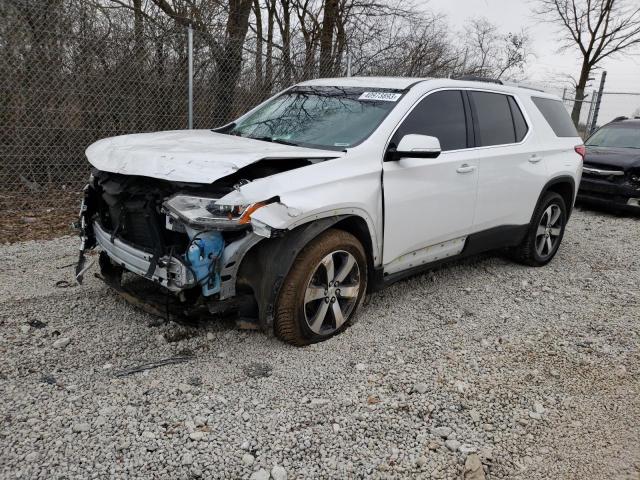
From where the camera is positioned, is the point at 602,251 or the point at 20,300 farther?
the point at 602,251

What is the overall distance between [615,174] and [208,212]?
765 centimetres

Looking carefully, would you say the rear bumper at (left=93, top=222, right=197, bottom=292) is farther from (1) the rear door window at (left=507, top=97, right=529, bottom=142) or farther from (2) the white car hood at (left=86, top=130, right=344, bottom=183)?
(1) the rear door window at (left=507, top=97, right=529, bottom=142)

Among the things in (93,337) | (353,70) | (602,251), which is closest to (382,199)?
(93,337)

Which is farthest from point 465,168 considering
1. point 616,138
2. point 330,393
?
point 616,138

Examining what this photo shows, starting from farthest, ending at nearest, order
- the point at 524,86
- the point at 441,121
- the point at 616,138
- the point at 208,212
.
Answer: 1. the point at 616,138
2. the point at 524,86
3. the point at 441,121
4. the point at 208,212

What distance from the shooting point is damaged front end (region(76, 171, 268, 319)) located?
286 centimetres

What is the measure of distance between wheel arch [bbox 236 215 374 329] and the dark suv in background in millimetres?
6848

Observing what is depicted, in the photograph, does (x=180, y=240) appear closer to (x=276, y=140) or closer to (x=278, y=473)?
(x=276, y=140)

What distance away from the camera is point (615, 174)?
8.22 meters

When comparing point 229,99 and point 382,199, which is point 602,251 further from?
point 229,99

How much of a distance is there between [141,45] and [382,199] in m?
4.79

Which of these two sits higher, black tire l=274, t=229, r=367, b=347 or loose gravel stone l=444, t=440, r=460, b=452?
black tire l=274, t=229, r=367, b=347

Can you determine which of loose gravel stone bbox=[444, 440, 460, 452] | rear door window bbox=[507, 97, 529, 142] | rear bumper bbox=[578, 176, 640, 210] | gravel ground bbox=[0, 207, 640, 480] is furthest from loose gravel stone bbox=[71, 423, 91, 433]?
rear bumper bbox=[578, 176, 640, 210]

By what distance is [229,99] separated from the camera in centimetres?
744
